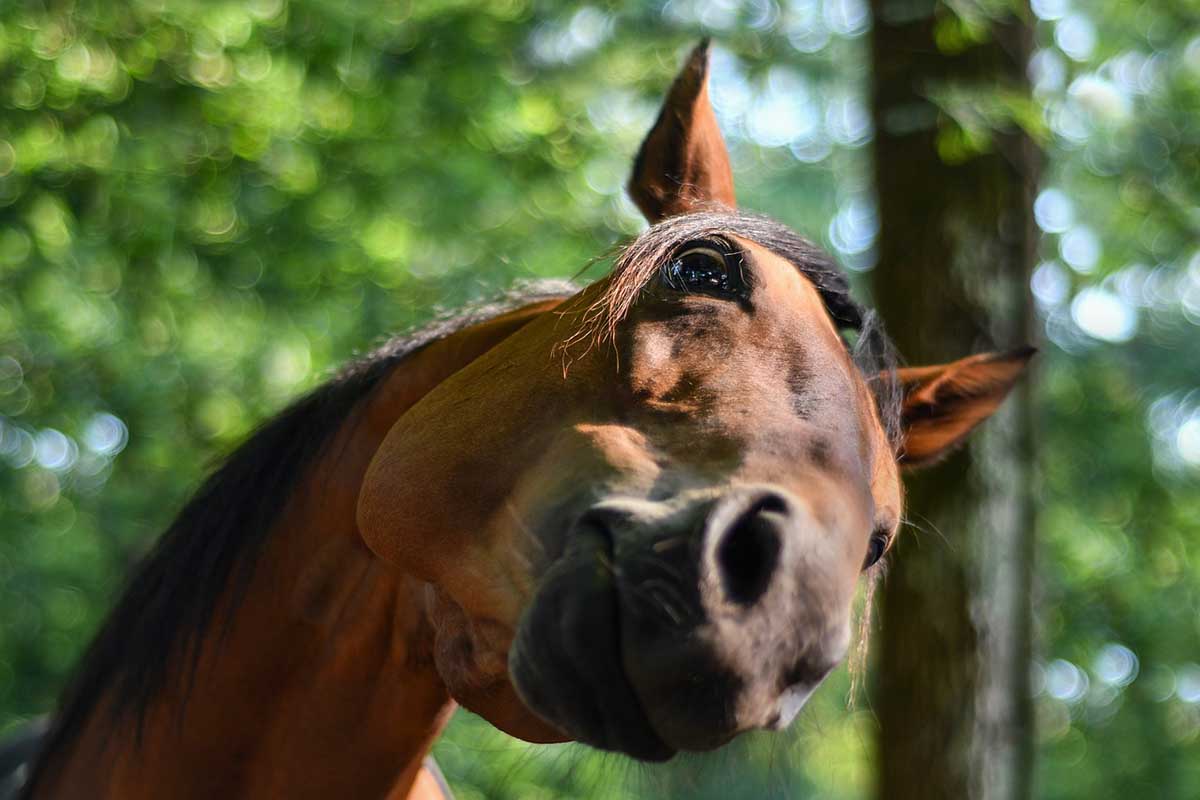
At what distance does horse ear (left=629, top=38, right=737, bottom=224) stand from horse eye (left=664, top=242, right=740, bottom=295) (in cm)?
45

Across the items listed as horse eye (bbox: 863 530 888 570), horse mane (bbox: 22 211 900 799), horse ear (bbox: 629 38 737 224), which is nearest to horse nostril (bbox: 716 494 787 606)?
horse eye (bbox: 863 530 888 570)

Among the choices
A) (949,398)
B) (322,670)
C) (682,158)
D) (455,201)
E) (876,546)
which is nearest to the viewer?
(876,546)

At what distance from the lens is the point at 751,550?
1529 millimetres

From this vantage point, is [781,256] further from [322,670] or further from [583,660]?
[322,670]

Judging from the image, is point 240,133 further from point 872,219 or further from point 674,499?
point 674,499

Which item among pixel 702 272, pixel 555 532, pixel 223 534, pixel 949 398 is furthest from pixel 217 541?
pixel 949 398

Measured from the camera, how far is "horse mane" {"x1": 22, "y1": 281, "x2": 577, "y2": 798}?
249 cm

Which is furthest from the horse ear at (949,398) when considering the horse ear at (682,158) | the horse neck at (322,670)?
the horse neck at (322,670)

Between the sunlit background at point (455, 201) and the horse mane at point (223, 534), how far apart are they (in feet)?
1.43

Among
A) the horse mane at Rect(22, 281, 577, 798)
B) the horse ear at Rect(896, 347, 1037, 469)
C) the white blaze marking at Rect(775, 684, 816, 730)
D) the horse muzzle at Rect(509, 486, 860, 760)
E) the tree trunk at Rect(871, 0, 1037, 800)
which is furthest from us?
the tree trunk at Rect(871, 0, 1037, 800)

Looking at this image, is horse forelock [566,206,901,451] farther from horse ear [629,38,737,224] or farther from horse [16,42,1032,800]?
horse ear [629,38,737,224]

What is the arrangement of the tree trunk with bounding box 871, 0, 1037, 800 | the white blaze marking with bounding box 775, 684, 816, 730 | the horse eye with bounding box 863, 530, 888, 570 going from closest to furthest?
the white blaze marking with bounding box 775, 684, 816, 730 → the horse eye with bounding box 863, 530, 888, 570 → the tree trunk with bounding box 871, 0, 1037, 800

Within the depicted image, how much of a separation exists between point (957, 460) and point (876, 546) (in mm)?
2534

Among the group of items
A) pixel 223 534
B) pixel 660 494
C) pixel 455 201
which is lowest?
pixel 455 201
